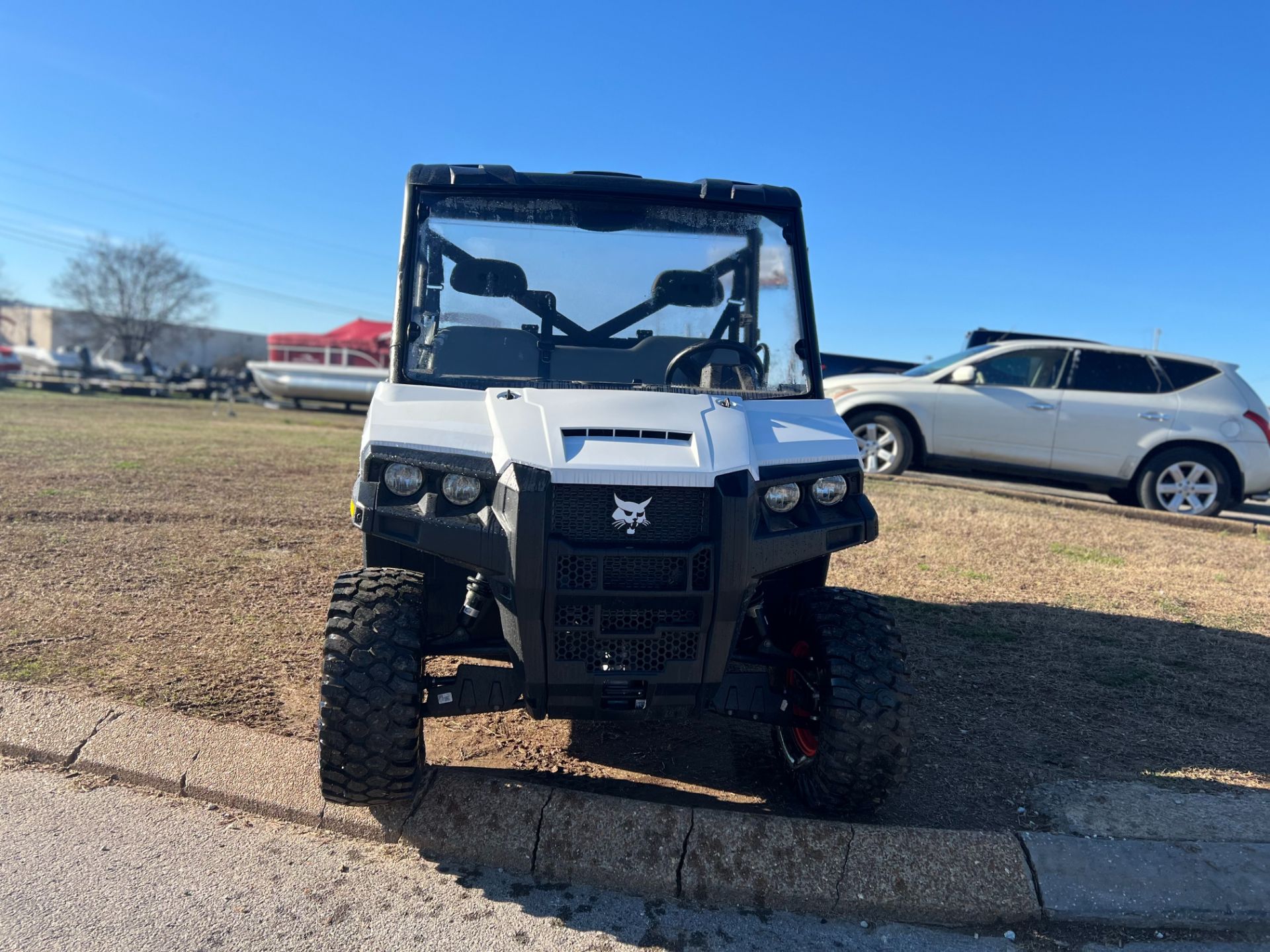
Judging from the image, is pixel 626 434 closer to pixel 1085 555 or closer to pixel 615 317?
pixel 615 317

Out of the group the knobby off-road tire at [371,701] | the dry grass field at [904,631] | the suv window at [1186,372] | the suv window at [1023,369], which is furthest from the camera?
the suv window at [1023,369]

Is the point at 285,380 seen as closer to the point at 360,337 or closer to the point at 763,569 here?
the point at 360,337

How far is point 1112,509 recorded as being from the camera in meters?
9.61

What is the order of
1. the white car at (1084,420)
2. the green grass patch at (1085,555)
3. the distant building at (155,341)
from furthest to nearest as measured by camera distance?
the distant building at (155,341) → the white car at (1084,420) → the green grass patch at (1085,555)

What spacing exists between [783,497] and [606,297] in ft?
4.67

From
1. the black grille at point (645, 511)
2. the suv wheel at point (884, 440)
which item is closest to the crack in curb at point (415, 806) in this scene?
the black grille at point (645, 511)

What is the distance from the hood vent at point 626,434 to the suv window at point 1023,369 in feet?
26.4

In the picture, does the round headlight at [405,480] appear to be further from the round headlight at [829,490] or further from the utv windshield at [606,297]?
the round headlight at [829,490]

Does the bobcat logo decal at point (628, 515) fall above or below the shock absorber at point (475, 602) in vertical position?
above

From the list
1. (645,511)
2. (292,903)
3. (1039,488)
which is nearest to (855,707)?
(645,511)

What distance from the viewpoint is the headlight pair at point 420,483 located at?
3045mm

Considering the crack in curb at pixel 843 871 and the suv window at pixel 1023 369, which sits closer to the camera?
the crack in curb at pixel 843 871

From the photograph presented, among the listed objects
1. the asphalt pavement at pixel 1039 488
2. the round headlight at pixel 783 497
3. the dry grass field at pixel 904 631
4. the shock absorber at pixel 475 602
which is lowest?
the dry grass field at pixel 904 631

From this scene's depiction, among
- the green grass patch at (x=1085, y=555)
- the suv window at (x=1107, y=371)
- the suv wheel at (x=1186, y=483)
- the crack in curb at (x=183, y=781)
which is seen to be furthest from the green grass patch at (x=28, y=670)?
the suv wheel at (x=1186, y=483)
